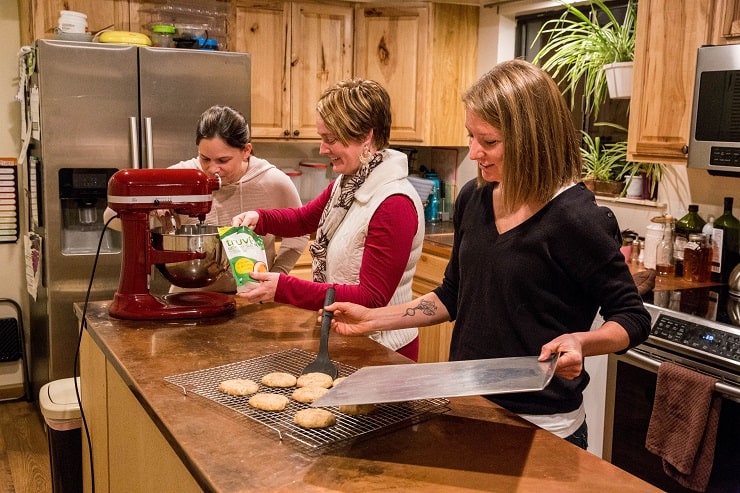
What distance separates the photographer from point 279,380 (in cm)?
154

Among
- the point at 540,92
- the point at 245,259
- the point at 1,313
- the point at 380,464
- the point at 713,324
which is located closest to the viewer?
the point at 380,464

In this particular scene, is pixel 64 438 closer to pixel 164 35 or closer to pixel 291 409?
pixel 291 409

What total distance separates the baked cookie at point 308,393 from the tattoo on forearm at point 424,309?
339mm

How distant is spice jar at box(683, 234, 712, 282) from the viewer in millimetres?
2965

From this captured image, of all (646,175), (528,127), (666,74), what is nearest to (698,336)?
(666,74)

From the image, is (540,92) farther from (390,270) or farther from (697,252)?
(697,252)

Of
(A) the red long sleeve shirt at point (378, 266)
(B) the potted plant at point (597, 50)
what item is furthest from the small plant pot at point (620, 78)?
(A) the red long sleeve shirt at point (378, 266)

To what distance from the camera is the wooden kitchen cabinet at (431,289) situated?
3.87m

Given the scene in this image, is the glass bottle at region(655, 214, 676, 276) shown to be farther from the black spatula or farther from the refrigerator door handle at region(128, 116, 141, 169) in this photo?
the refrigerator door handle at region(128, 116, 141, 169)

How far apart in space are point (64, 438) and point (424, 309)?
1348mm

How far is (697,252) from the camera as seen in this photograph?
9.75ft

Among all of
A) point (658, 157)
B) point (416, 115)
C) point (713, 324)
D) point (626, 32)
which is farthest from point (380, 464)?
point (416, 115)

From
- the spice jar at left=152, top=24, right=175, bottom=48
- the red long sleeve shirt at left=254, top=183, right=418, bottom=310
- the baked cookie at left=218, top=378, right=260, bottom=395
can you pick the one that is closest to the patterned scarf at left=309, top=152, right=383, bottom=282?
the red long sleeve shirt at left=254, top=183, right=418, bottom=310

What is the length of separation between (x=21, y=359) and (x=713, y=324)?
3469mm
